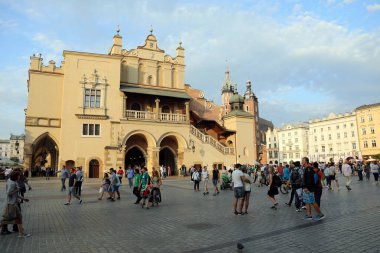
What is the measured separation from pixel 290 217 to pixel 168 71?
34481 millimetres

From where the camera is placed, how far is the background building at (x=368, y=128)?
2953 inches

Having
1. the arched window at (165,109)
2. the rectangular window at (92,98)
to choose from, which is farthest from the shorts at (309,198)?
the arched window at (165,109)

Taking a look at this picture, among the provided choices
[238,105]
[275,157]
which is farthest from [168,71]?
[275,157]

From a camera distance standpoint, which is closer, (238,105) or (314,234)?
(314,234)

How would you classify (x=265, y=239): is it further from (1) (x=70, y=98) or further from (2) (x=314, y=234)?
(1) (x=70, y=98)

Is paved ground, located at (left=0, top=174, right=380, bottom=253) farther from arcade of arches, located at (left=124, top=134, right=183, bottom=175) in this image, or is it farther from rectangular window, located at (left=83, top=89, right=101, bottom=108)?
rectangular window, located at (left=83, top=89, right=101, bottom=108)

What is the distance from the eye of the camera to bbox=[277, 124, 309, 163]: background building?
10675cm

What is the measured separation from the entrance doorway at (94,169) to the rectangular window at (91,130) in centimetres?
307

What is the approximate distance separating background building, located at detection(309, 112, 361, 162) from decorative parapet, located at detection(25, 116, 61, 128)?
72508 mm

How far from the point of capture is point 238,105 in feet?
155

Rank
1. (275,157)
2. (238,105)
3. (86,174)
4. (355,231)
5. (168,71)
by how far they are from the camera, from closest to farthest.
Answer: (355,231), (86,174), (168,71), (238,105), (275,157)

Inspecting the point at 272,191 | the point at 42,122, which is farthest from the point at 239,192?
the point at 42,122

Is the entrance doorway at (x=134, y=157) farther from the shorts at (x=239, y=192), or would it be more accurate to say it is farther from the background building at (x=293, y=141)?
the background building at (x=293, y=141)

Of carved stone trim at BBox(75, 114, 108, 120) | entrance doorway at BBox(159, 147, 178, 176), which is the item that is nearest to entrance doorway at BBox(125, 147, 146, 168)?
entrance doorway at BBox(159, 147, 178, 176)
